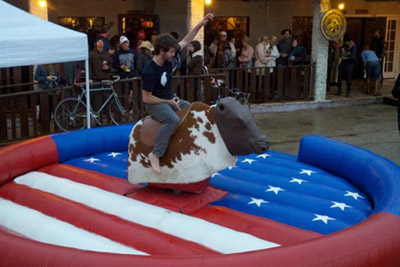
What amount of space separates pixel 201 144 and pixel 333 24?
10345 mm

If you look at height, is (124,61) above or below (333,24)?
below

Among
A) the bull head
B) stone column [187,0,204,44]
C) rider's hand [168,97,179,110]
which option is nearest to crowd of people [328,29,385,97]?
stone column [187,0,204,44]

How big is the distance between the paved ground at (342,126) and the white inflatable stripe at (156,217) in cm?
495

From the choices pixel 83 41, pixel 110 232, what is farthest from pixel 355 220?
pixel 83 41

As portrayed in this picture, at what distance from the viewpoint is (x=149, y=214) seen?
5.15m

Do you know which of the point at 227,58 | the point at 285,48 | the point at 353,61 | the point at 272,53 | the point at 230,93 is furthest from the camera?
the point at 353,61

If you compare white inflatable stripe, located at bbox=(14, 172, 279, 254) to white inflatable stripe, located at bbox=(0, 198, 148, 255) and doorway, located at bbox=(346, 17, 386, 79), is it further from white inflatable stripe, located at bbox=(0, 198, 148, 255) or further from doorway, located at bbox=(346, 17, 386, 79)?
doorway, located at bbox=(346, 17, 386, 79)

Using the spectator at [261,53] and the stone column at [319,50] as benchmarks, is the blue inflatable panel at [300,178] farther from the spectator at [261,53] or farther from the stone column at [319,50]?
the stone column at [319,50]

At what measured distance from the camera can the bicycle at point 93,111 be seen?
35.3ft

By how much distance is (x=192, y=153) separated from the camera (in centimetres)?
541

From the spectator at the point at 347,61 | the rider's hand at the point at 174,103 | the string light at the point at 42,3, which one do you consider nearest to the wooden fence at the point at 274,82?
the spectator at the point at 347,61

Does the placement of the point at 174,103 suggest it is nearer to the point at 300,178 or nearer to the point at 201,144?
the point at 201,144

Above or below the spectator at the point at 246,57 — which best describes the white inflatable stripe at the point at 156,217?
below

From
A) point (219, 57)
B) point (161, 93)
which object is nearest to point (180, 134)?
point (161, 93)
